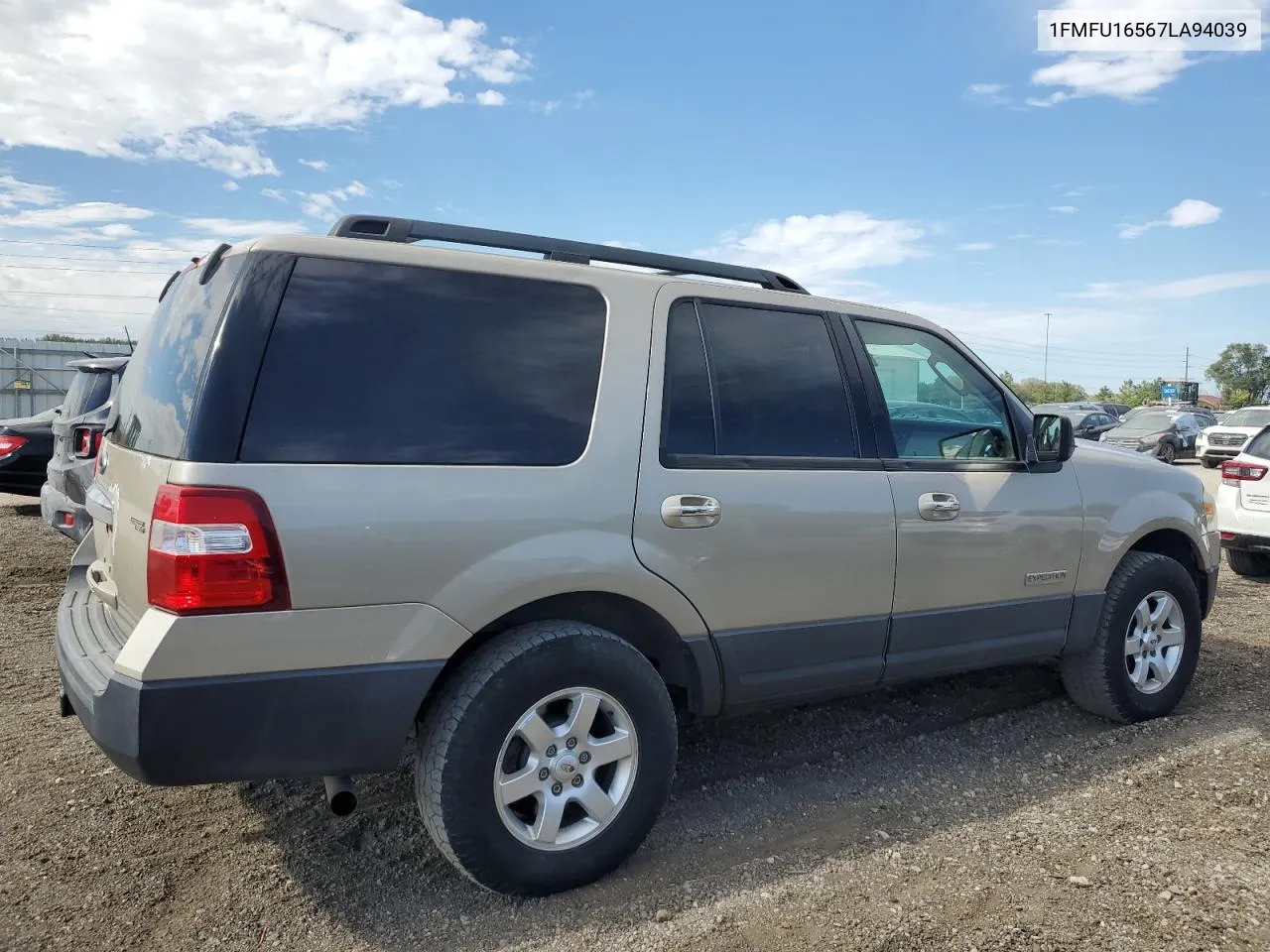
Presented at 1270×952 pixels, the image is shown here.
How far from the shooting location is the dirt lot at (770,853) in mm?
2713

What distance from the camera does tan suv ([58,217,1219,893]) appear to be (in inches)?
96.2

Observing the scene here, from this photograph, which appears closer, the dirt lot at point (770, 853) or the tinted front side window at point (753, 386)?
the dirt lot at point (770, 853)

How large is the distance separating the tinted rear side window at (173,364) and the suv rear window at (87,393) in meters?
5.74

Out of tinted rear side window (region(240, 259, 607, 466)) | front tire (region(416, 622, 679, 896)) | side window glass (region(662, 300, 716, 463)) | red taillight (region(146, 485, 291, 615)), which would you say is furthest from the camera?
side window glass (region(662, 300, 716, 463))

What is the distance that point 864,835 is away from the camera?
331 centimetres

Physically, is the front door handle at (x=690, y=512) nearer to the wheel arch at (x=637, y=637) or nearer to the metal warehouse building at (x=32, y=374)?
the wheel arch at (x=637, y=637)

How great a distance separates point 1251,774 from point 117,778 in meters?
4.48

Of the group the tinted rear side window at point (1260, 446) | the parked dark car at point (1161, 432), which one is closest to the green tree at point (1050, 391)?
the parked dark car at point (1161, 432)

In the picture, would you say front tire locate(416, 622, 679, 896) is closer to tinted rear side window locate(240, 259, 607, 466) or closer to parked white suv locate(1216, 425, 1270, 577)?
tinted rear side window locate(240, 259, 607, 466)

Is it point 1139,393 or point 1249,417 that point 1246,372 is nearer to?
point 1139,393

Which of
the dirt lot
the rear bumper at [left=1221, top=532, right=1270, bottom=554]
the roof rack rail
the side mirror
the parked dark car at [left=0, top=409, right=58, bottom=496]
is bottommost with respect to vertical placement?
the dirt lot

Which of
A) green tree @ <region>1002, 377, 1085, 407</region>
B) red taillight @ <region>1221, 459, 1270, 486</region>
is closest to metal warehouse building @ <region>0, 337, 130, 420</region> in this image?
red taillight @ <region>1221, 459, 1270, 486</region>

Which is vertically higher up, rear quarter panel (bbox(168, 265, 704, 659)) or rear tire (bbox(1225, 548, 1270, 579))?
rear quarter panel (bbox(168, 265, 704, 659))

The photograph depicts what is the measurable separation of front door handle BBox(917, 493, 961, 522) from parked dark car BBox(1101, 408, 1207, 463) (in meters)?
22.2
